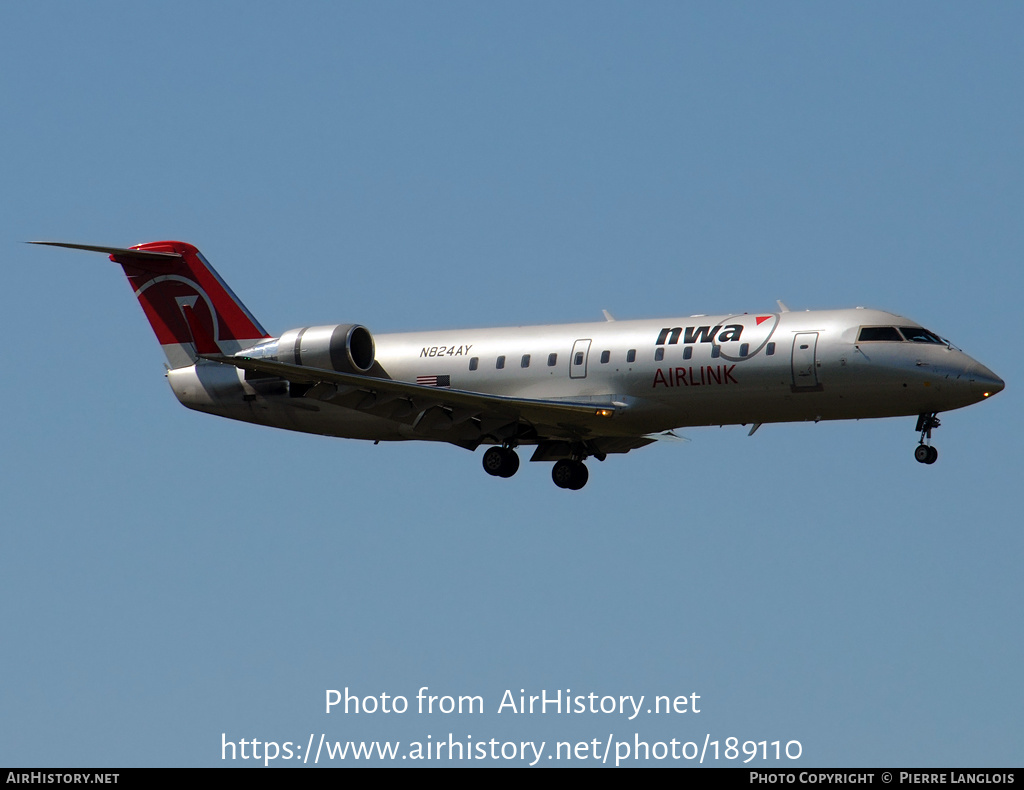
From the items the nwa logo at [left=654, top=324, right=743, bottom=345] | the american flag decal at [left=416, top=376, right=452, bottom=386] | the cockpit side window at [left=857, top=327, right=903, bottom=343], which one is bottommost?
the cockpit side window at [left=857, top=327, right=903, bottom=343]

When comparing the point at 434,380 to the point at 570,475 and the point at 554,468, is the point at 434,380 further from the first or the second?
the point at 570,475

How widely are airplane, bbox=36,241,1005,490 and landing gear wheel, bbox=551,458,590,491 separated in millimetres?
33

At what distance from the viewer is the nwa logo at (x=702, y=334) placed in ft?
120

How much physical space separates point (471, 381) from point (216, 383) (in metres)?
6.56

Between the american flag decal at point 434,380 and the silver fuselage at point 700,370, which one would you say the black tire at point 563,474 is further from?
the american flag decal at point 434,380

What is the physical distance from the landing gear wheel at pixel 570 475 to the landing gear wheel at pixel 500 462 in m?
1.39

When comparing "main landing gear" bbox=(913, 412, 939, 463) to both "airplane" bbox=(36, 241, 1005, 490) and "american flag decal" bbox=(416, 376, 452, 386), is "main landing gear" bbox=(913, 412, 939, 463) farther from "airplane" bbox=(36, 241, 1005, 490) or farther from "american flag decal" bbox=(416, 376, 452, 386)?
"american flag decal" bbox=(416, 376, 452, 386)

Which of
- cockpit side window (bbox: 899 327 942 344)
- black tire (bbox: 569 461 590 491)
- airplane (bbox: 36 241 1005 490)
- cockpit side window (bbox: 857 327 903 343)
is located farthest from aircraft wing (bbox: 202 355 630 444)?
cockpit side window (bbox: 899 327 942 344)

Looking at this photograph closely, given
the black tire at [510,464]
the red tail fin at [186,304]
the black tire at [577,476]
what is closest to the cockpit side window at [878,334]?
the black tire at [577,476]

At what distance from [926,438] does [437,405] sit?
10.5 meters

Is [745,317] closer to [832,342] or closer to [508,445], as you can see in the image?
[832,342]

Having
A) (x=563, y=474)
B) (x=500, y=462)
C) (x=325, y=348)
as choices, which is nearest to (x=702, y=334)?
(x=563, y=474)

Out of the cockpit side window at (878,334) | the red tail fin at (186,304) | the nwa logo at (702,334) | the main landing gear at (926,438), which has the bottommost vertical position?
the main landing gear at (926,438)

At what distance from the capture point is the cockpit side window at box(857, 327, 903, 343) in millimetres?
35688
